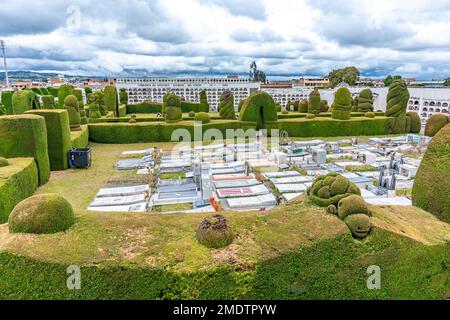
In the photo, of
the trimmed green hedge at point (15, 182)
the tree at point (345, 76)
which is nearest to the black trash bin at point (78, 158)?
the trimmed green hedge at point (15, 182)

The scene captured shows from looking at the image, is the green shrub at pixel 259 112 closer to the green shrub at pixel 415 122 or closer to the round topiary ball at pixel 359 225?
the green shrub at pixel 415 122

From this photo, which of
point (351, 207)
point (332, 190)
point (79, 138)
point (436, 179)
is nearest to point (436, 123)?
point (436, 179)

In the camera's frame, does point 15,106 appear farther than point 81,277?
Yes

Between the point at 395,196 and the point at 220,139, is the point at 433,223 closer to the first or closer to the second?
the point at 395,196

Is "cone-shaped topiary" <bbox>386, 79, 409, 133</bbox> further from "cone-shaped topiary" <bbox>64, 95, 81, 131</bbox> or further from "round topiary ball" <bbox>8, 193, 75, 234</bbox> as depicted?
"round topiary ball" <bbox>8, 193, 75, 234</bbox>

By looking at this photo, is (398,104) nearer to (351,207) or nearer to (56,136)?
(351,207)
